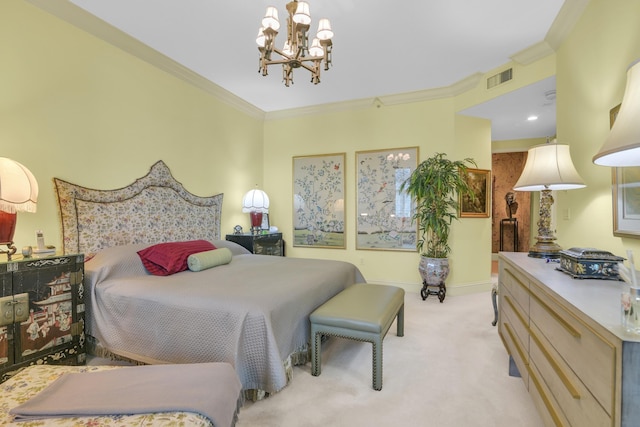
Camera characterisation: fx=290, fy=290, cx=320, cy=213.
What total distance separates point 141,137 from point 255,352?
101 inches

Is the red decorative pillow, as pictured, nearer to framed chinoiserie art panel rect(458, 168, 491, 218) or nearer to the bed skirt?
the bed skirt

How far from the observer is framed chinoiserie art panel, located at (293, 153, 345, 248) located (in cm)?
463

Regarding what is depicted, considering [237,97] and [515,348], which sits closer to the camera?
[515,348]

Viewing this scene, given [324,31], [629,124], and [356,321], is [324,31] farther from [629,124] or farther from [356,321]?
[356,321]

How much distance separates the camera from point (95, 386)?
111 cm

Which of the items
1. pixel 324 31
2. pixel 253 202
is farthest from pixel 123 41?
pixel 253 202

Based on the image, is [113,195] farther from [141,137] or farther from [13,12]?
[13,12]

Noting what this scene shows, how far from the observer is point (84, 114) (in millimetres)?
2562

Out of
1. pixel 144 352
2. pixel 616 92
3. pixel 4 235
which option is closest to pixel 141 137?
pixel 4 235

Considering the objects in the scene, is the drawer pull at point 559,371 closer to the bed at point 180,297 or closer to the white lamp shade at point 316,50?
the bed at point 180,297

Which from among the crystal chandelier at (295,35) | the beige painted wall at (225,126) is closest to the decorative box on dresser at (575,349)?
the beige painted wall at (225,126)

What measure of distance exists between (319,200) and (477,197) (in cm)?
235

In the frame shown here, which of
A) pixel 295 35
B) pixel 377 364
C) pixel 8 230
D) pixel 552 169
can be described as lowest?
pixel 377 364

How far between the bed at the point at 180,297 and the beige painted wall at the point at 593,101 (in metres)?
1.92
